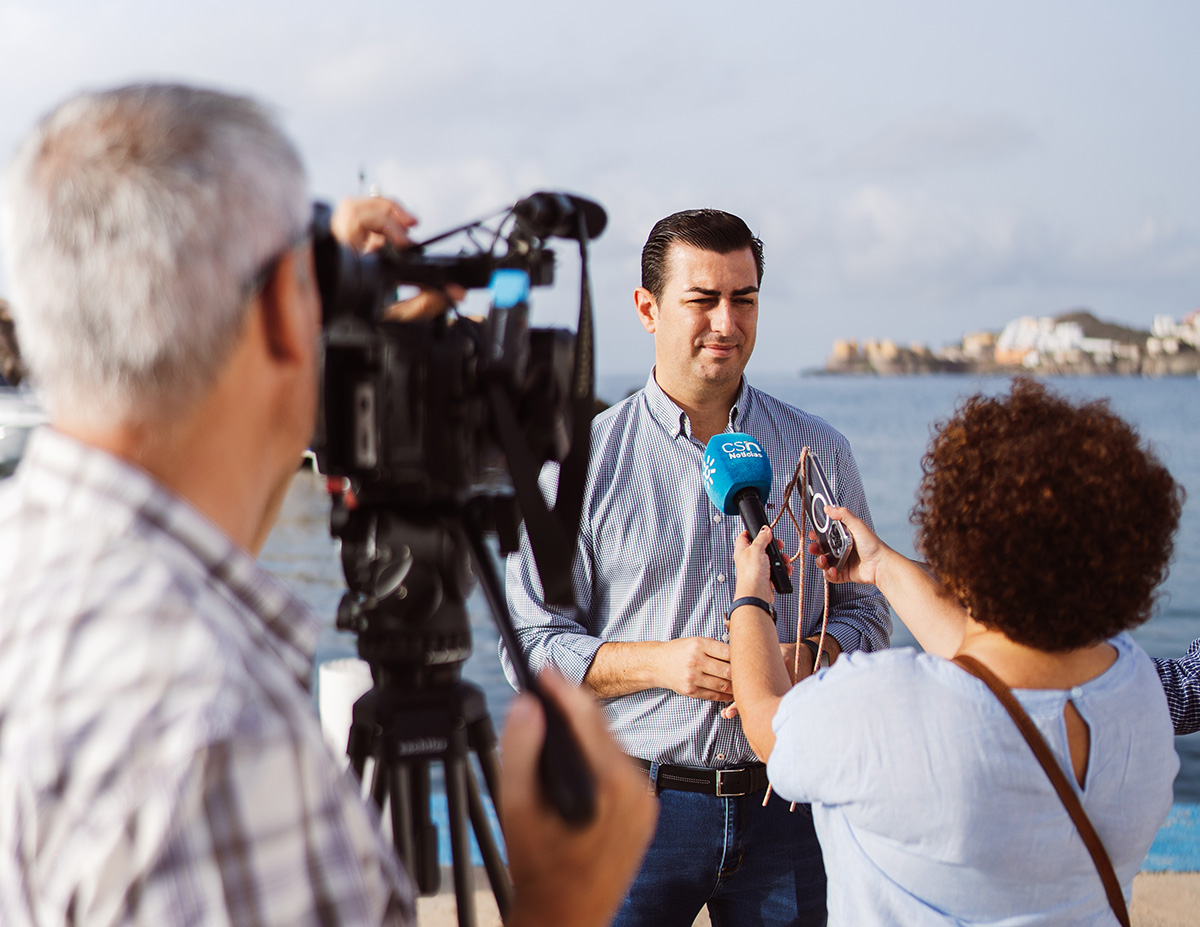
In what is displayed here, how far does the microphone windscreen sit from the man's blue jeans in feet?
2.12

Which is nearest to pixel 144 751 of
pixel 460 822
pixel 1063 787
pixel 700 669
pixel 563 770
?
pixel 563 770

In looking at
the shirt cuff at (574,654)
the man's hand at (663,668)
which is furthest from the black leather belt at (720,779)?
the shirt cuff at (574,654)

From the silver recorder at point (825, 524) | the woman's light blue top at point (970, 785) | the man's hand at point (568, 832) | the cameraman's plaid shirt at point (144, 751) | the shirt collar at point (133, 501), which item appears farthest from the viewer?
the silver recorder at point (825, 524)

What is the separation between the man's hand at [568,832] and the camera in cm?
92

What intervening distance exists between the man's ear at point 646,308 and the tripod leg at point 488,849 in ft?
5.18

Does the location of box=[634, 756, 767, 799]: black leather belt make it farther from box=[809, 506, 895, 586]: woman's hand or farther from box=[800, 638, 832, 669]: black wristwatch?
box=[809, 506, 895, 586]: woman's hand

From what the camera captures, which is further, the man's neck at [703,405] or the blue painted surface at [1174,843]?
the blue painted surface at [1174,843]

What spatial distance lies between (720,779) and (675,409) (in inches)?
33.5

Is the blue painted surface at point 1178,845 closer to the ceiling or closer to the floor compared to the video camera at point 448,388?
closer to the floor

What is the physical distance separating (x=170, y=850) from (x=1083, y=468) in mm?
1248

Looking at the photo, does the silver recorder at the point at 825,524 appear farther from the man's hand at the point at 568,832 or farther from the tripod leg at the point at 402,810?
the man's hand at the point at 568,832

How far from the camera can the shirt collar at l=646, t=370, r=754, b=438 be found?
2559 mm

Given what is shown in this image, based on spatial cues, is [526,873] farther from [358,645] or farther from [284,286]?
[284,286]

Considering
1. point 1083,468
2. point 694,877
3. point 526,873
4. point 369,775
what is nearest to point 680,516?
point 694,877
